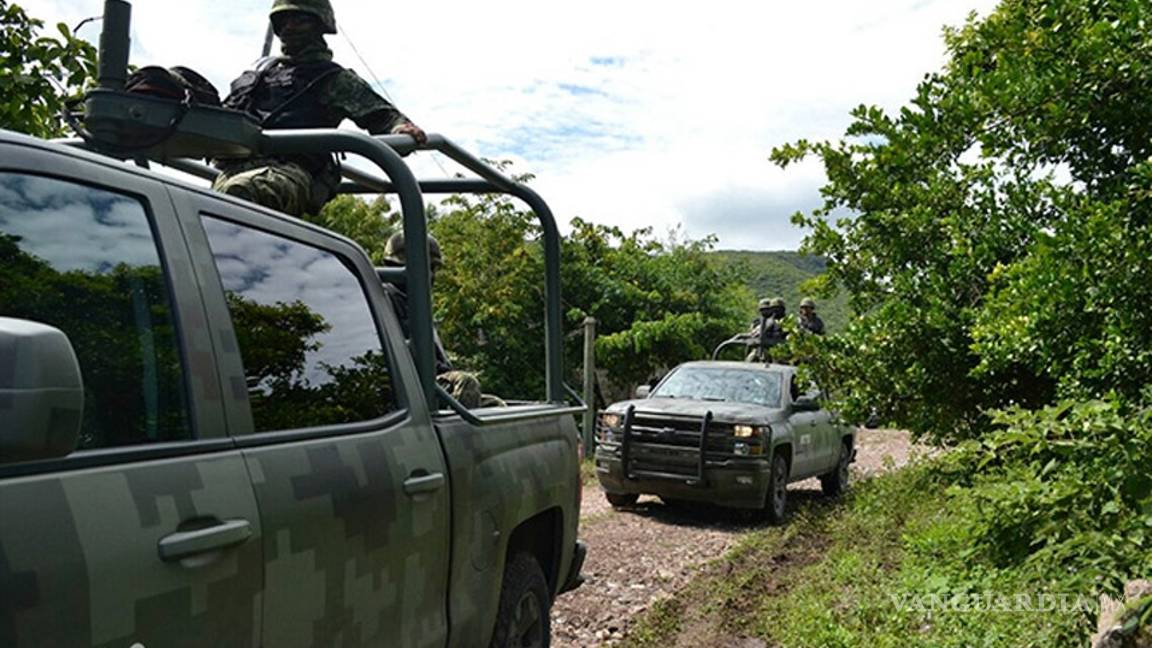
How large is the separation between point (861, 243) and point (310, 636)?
20.2ft

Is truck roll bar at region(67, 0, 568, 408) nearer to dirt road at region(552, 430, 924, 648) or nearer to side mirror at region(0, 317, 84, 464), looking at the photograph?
side mirror at region(0, 317, 84, 464)

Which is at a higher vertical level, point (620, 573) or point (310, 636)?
point (310, 636)

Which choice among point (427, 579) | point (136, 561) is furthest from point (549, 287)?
point (136, 561)

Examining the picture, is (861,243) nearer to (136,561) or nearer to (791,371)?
(791,371)

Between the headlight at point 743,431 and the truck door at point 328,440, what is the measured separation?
702 cm

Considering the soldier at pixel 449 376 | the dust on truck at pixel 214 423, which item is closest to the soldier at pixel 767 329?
the soldier at pixel 449 376

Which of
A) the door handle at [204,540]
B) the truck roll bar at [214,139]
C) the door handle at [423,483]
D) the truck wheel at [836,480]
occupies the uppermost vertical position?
the truck roll bar at [214,139]

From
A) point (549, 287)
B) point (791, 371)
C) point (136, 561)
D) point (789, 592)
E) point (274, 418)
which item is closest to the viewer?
point (136, 561)

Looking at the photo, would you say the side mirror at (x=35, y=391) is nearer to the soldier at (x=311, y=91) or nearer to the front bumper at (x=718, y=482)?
the soldier at (x=311, y=91)

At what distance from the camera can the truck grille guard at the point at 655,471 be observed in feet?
31.6

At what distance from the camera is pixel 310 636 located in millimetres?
2238

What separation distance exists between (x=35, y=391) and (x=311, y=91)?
2.87 metres

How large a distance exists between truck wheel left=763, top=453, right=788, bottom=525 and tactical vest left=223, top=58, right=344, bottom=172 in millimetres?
6838

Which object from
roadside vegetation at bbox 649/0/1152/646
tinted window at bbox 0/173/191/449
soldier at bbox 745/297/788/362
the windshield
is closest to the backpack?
tinted window at bbox 0/173/191/449
